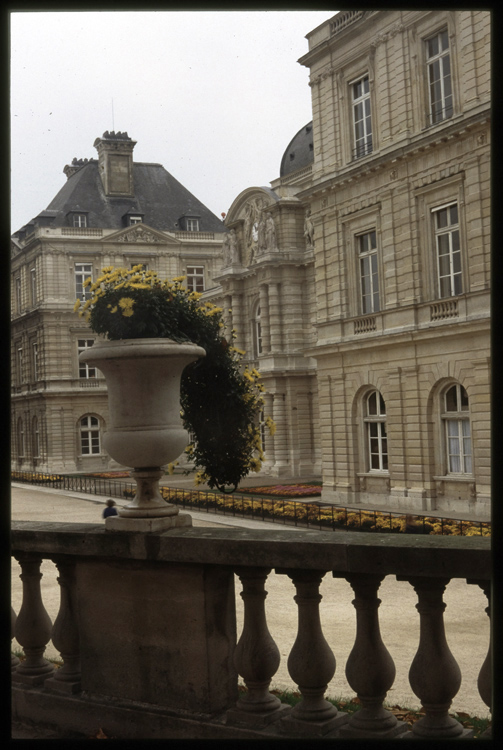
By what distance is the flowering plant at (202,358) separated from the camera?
424 centimetres

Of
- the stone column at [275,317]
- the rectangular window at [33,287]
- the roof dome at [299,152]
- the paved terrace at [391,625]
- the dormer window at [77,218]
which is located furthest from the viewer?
the roof dome at [299,152]

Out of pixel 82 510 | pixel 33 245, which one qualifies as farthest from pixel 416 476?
pixel 33 245

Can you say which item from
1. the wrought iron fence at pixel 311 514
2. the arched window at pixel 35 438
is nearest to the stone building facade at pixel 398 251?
the wrought iron fence at pixel 311 514

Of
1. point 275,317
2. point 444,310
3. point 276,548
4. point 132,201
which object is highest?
point 132,201

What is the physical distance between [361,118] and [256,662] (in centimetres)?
2086

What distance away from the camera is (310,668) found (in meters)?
3.51

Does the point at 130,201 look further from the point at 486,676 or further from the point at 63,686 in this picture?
the point at 486,676

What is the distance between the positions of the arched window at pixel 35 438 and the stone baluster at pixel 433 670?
40.6 meters

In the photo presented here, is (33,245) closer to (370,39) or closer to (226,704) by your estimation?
(370,39)

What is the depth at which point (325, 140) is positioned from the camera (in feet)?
77.4

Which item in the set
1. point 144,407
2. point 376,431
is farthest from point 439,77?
point 144,407

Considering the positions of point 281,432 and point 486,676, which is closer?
point 486,676

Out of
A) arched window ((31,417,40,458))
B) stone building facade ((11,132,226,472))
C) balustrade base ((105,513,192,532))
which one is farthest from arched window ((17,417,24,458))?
balustrade base ((105,513,192,532))

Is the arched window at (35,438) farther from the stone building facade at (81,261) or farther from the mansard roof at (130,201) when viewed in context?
the mansard roof at (130,201)
